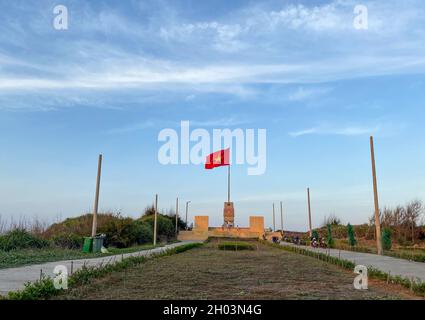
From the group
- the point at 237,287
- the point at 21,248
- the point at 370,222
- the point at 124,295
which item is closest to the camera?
the point at 124,295

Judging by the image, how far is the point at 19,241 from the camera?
1462cm

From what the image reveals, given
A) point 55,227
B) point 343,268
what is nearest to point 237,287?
point 343,268

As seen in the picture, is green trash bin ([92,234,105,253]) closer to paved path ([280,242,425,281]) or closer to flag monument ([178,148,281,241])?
paved path ([280,242,425,281])

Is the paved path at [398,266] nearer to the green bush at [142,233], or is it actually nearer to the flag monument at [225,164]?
the green bush at [142,233]

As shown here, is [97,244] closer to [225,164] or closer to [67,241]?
[67,241]

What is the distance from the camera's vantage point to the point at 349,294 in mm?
5898

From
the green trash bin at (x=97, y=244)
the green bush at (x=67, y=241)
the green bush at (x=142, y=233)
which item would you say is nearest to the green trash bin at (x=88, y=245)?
the green trash bin at (x=97, y=244)

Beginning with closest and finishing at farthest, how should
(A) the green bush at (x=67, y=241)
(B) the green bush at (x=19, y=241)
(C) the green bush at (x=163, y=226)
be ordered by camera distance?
(B) the green bush at (x=19, y=241), (A) the green bush at (x=67, y=241), (C) the green bush at (x=163, y=226)

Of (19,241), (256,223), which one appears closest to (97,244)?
(19,241)

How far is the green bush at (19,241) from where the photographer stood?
549 inches
